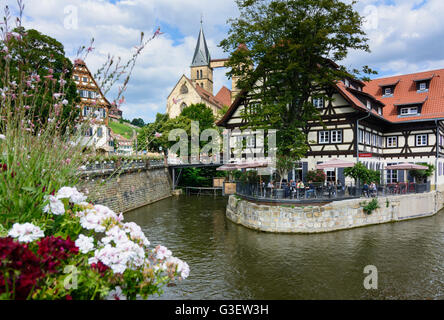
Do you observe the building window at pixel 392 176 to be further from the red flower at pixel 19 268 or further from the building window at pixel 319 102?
the red flower at pixel 19 268

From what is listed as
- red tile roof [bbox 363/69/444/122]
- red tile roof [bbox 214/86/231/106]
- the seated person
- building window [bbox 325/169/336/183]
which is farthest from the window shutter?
red tile roof [bbox 214/86/231/106]

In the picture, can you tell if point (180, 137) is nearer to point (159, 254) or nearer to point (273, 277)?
point (273, 277)

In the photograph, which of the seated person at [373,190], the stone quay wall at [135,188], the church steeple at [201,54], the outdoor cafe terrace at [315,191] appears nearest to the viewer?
the outdoor cafe terrace at [315,191]

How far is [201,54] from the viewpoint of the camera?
8825cm

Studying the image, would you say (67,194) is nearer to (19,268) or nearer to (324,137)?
(19,268)

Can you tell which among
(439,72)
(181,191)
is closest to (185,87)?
(181,191)

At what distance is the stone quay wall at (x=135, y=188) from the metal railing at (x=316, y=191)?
8.82 metres

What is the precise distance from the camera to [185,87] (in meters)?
70.2

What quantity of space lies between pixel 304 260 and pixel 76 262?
11.4 meters

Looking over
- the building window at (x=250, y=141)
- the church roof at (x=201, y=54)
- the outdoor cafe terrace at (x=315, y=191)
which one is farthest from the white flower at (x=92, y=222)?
the church roof at (x=201, y=54)

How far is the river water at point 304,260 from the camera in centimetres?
976

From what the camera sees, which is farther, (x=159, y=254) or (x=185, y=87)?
(x=185, y=87)
